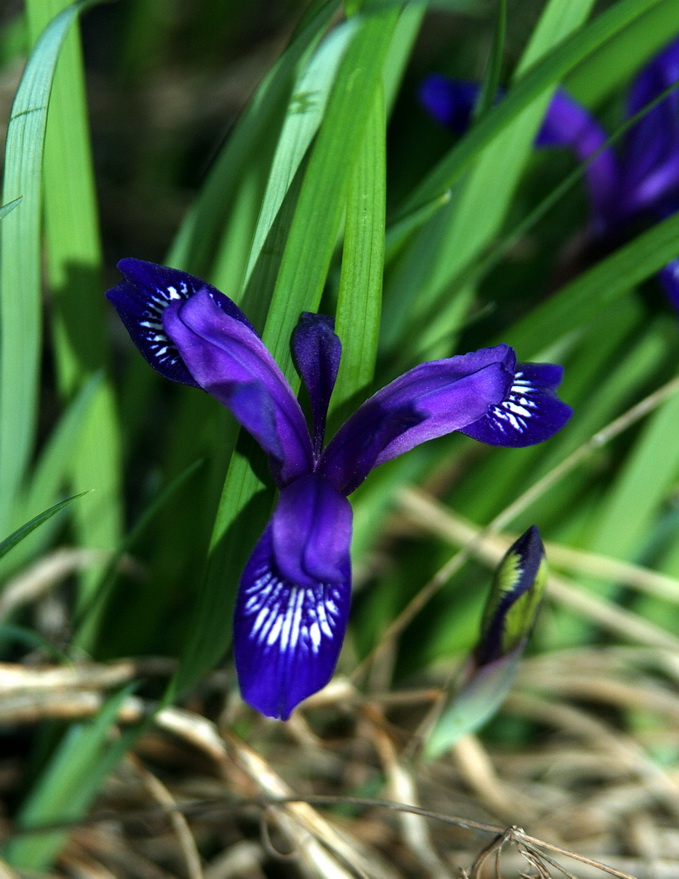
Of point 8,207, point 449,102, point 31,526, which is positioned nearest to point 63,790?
point 31,526

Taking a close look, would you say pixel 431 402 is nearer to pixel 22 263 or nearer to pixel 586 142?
pixel 22 263

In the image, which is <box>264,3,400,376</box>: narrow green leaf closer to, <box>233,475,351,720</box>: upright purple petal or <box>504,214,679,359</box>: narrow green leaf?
<box>233,475,351,720</box>: upright purple petal

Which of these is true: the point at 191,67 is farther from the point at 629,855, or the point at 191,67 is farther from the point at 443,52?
the point at 629,855

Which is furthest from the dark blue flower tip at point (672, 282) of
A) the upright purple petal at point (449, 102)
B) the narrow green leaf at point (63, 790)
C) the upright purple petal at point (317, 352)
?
the narrow green leaf at point (63, 790)

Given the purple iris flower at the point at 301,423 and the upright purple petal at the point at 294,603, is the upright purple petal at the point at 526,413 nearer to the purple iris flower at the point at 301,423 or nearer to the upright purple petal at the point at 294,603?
the purple iris flower at the point at 301,423

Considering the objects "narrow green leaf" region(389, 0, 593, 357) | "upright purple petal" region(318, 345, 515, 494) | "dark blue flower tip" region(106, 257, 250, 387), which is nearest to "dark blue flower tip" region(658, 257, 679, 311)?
"narrow green leaf" region(389, 0, 593, 357)

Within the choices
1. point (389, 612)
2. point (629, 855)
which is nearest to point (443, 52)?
point (389, 612)
